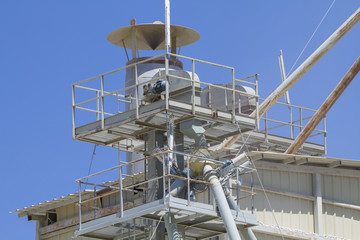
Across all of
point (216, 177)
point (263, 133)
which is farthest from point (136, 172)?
point (216, 177)

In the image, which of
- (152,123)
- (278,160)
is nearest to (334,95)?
(278,160)

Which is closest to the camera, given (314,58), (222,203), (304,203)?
(222,203)

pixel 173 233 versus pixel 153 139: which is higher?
pixel 153 139

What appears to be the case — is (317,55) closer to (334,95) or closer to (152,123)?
(334,95)

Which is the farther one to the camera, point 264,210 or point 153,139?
point 264,210

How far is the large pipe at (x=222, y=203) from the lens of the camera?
27.5 metres

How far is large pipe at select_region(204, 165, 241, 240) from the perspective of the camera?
90.3 feet

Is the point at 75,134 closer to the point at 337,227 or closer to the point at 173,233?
the point at 173,233

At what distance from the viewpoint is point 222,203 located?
27938 millimetres

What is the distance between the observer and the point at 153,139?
29.8 m

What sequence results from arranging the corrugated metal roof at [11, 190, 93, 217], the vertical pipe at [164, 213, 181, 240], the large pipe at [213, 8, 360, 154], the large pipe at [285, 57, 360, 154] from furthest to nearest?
1. the large pipe at [213, 8, 360, 154]
2. the corrugated metal roof at [11, 190, 93, 217]
3. the large pipe at [285, 57, 360, 154]
4. the vertical pipe at [164, 213, 181, 240]

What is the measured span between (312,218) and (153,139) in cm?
760

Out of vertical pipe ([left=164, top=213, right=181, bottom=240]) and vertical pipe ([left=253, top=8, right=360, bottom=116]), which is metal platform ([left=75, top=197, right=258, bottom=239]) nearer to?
vertical pipe ([left=164, top=213, right=181, bottom=240])

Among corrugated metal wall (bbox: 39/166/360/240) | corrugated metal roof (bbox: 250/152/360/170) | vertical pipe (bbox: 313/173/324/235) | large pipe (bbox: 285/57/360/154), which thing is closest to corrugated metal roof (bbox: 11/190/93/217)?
corrugated metal wall (bbox: 39/166/360/240)
